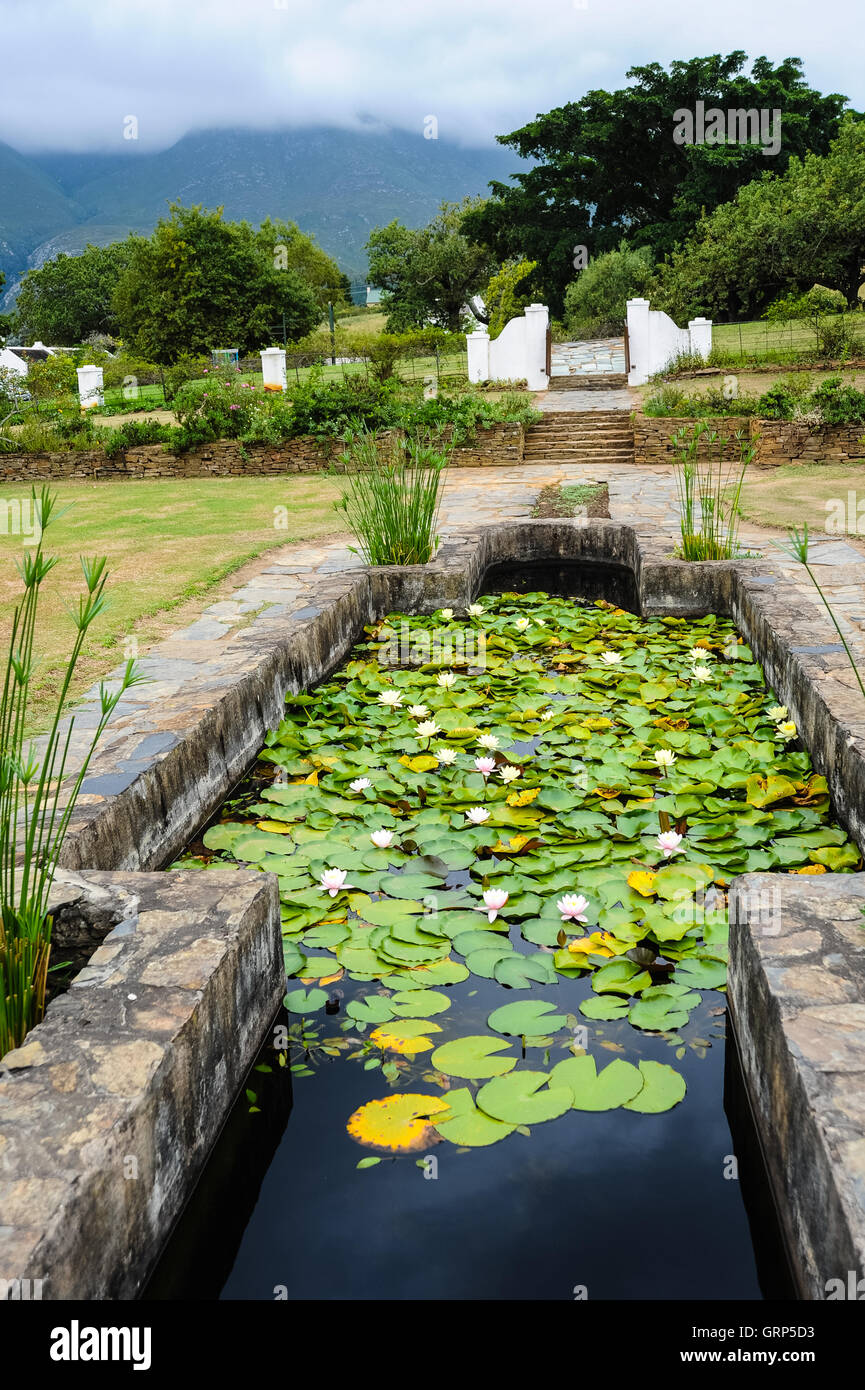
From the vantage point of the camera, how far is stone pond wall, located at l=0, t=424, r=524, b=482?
11.4m

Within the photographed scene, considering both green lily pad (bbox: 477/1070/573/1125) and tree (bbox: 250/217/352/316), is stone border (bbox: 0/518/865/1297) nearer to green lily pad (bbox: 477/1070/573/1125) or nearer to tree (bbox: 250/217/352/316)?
green lily pad (bbox: 477/1070/573/1125)

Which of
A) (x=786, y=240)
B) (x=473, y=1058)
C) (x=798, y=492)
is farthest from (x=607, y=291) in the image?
(x=473, y=1058)

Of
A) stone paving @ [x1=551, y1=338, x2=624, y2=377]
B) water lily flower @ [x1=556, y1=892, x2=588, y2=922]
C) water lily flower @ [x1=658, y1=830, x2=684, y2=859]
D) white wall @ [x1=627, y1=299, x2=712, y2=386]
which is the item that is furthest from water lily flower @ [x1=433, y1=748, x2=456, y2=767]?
stone paving @ [x1=551, y1=338, x2=624, y2=377]

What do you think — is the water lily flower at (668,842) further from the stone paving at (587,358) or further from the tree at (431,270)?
the tree at (431,270)

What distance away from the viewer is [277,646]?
3979 mm

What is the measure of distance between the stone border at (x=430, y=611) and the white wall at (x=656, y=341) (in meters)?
10.9

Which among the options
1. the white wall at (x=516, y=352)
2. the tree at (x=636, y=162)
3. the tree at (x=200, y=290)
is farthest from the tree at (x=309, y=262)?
the white wall at (x=516, y=352)

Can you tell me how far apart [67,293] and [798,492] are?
56.5 m

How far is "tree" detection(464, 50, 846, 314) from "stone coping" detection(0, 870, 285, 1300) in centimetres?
2989

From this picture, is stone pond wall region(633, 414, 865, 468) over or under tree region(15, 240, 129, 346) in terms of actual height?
under
